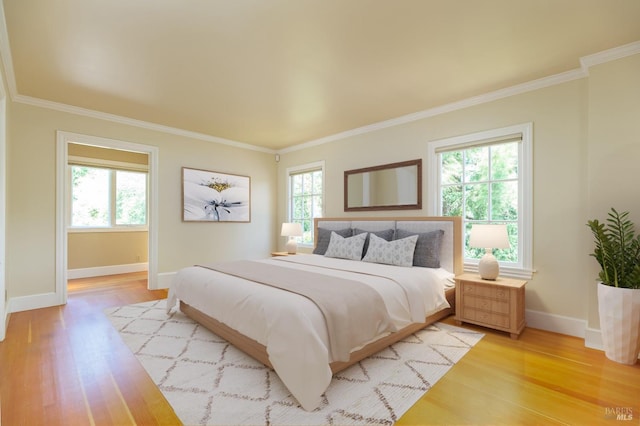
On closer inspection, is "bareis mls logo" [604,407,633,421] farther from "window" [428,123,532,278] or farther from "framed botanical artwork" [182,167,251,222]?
"framed botanical artwork" [182,167,251,222]

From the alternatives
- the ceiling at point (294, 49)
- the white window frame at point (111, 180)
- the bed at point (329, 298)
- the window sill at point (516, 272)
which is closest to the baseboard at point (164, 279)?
the bed at point (329, 298)

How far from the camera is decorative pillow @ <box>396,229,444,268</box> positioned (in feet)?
11.2

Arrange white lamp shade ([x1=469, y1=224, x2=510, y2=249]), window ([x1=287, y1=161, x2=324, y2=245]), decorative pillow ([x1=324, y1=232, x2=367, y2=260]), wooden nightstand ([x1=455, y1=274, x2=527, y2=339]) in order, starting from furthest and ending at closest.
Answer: window ([x1=287, y1=161, x2=324, y2=245]), decorative pillow ([x1=324, y1=232, x2=367, y2=260]), white lamp shade ([x1=469, y1=224, x2=510, y2=249]), wooden nightstand ([x1=455, y1=274, x2=527, y2=339])

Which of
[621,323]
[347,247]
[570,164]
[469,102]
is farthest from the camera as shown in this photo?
[347,247]

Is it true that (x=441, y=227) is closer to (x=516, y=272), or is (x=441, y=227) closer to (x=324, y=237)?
(x=516, y=272)

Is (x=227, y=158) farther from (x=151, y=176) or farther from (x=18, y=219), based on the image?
(x=18, y=219)

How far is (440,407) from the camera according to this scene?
181 centimetres

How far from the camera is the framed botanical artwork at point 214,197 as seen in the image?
5.04 meters

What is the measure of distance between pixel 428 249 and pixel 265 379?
2254 mm

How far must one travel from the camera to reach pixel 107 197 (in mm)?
6137

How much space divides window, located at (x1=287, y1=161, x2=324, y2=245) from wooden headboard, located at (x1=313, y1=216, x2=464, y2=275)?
126 cm

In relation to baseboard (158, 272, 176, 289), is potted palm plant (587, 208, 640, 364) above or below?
above

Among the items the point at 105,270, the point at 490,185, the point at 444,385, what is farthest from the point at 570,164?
the point at 105,270

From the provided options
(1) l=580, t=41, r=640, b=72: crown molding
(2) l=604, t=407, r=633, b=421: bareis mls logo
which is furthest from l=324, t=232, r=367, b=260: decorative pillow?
(1) l=580, t=41, r=640, b=72: crown molding
